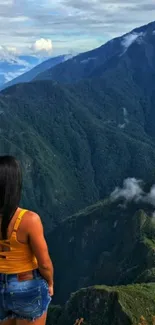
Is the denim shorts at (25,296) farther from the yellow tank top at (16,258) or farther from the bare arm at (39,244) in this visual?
the bare arm at (39,244)

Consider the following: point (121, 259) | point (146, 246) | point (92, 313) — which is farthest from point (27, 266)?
point (121, 259)

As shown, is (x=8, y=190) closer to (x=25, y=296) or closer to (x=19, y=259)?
(x=19, y=259)

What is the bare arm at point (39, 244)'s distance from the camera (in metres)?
10.5

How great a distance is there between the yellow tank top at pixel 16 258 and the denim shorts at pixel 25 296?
0.16m

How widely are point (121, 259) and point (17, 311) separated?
179986mm

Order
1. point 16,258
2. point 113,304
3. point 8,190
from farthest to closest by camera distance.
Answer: point 113,304 → point 16,258 → point 8,190

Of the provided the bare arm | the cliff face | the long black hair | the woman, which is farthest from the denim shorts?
the cliff face

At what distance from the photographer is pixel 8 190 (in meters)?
10.5

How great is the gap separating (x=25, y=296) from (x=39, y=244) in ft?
4.31

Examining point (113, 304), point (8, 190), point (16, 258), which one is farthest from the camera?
point (113, 304)

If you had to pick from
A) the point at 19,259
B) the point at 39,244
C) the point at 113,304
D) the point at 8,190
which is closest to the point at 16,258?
the point at 19,259

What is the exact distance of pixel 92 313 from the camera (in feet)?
307

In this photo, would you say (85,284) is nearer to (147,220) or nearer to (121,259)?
(121,259)

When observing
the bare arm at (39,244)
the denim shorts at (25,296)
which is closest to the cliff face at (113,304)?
the denim shorts at (25,296)
